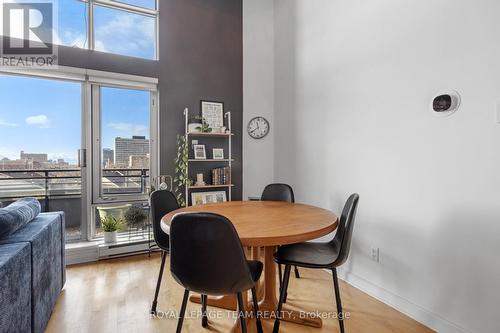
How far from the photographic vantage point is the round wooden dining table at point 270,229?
144 centimetres

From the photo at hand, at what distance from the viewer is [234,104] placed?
3.96m

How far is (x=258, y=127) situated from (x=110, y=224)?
7.77 feet

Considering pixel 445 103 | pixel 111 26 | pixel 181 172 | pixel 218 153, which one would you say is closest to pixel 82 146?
pixel 181 172

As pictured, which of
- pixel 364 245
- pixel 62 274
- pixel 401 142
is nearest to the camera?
pixel 401 142

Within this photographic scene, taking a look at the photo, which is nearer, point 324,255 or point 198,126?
point 324,255

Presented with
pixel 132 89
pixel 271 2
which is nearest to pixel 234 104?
pixel 132 89

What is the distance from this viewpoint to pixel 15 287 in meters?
1.35

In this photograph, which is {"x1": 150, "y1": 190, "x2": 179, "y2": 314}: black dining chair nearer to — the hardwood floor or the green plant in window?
the hardwood floor

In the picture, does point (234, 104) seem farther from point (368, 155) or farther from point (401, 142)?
point (401, 142)

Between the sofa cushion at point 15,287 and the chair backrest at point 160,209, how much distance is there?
802 millimetres

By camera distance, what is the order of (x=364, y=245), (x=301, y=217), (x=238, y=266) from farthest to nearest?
(x=364, y=245) → (x=301, y=217) → (x=238, y=266)

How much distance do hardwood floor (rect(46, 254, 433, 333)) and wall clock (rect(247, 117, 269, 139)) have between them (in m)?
2.03

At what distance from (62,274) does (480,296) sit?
3.18 m

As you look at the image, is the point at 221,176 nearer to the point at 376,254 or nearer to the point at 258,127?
the point at 258,127
